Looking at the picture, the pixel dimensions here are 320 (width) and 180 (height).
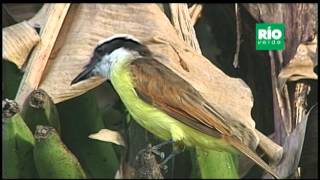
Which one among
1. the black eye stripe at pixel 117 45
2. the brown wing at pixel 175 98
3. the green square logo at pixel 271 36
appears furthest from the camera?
the green square logo at pixel 271 36

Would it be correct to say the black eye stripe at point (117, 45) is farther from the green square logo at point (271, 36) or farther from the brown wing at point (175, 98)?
the green square logo at point (271, 36)

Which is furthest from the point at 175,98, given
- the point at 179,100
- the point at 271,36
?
the point at 271,36

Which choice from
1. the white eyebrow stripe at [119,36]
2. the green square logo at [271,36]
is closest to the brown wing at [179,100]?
the white eyebrow stripe at [119,36]

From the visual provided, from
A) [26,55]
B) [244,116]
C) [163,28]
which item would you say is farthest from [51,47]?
[244,116]

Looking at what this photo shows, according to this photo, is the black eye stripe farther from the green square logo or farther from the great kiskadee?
the green square logo

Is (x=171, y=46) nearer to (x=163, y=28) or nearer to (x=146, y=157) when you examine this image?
(x=163, y=28)

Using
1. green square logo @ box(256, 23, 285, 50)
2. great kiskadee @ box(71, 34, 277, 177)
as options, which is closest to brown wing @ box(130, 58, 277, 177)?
great kiskadee @ box(71, 34, 277, 177)
